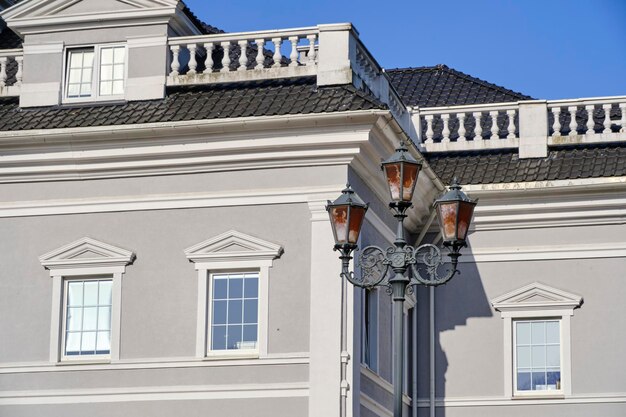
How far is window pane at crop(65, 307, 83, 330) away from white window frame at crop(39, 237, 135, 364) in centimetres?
9

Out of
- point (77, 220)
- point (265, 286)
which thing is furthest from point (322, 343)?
point (77, 220)

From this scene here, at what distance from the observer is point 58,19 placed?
2556 cm

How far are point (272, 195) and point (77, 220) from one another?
3.13 m

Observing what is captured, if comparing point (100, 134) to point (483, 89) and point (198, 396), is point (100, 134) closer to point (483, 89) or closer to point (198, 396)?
point (198, 396)

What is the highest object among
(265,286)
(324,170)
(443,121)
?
(443,121)

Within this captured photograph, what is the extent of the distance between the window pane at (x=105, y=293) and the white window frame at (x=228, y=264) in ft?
4.47

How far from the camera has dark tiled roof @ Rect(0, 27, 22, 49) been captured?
2911 centimetres

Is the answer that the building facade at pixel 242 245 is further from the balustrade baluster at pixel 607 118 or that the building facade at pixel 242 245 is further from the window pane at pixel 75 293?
the balustrade baluster at pixel 607 118

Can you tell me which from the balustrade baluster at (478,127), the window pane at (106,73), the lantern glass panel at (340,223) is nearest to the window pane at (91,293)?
the window pane at (106,73)

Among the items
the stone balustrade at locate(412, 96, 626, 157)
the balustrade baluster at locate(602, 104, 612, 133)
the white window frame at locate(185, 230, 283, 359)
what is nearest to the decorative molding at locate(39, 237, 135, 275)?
the white window frame at locate(185, 230, 283, 359)

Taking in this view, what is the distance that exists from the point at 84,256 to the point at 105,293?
0.66m

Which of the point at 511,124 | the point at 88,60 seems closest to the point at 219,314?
the point at 88,60

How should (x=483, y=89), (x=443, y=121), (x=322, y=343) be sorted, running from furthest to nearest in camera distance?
1. (x=483, y=89)
2. (x=443, y=121)
3. (x=322, y=343)

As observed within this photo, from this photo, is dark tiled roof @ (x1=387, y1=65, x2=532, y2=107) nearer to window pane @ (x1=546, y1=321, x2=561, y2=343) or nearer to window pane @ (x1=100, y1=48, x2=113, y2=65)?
window pane @ (x1=546, y1=321, x2=561, y2=343)
